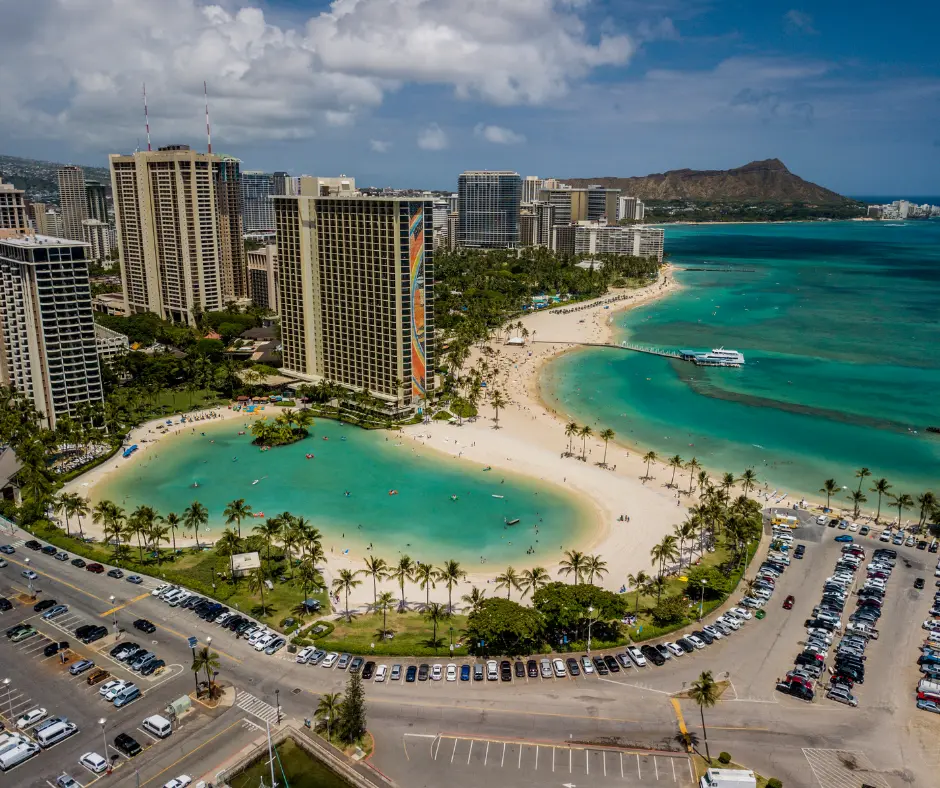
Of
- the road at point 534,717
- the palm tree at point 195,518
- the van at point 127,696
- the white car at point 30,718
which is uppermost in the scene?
the palm tree at point 195,518

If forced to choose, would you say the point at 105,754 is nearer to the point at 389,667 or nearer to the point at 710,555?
the point at 389,667

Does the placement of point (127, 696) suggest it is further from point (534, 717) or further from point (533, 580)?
point (533, 580)

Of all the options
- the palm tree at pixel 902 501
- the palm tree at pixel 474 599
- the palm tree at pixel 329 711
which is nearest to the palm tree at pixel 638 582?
the palm tree at pixel 474 599

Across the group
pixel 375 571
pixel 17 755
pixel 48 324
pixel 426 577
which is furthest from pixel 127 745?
pixel 48 324

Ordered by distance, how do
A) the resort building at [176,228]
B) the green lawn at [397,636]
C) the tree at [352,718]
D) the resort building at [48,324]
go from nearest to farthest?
the tree at [352,718]
the green lawn at [397,636]
the resort building at [48,324]
the resort building at [176,228]

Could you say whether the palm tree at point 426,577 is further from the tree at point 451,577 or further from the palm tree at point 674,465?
the palm tree at point 674,465

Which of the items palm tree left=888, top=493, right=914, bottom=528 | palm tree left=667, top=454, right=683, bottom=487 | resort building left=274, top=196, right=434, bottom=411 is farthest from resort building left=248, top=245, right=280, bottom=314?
palm tree left=888, top=493, right=914, bottom=528

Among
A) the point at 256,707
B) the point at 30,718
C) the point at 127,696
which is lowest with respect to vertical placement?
the point at 256,707
